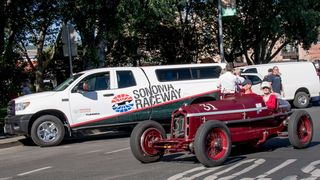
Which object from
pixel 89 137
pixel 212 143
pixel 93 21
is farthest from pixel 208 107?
pixel 93 21

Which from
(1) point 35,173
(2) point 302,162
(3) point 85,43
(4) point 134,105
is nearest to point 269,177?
(2) point 302,162

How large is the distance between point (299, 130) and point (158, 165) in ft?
9.70

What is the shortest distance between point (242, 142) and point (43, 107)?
6.02 meters

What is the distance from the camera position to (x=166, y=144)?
992cm

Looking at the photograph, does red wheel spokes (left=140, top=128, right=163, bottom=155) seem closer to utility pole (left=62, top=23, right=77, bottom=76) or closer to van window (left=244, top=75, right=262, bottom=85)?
utility pole (left=62, top=23, right=77, bottom=76)

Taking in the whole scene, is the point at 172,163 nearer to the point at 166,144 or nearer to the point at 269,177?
the point at 166,144

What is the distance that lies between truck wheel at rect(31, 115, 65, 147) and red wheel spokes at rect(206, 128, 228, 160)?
236 inches

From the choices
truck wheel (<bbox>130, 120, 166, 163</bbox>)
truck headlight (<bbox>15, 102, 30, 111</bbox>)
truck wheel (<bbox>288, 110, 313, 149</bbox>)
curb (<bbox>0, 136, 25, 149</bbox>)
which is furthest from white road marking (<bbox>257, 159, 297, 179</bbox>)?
curb (<bbox>0, 136, 25, 149</bbox>)

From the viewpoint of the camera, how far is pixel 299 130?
11164 millimetres

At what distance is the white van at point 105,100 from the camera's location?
14.6 m

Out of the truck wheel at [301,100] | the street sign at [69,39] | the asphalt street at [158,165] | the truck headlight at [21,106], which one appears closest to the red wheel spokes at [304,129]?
the asphalt street at [158,165]

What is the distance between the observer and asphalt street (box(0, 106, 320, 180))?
29.5 ft

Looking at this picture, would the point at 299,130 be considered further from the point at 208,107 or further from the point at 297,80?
the point at 297,80

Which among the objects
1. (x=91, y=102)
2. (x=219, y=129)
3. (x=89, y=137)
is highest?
(x=91, y=102)
